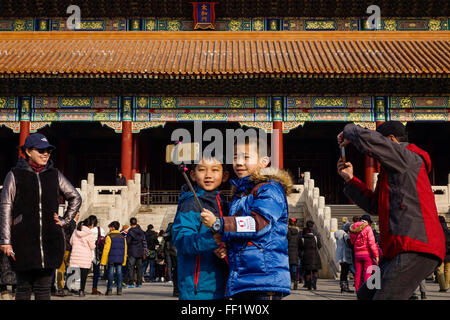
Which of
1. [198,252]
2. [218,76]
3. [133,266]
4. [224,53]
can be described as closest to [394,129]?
[198,252]

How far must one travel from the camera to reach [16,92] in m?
17.4

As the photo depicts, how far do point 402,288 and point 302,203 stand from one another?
1194 cm

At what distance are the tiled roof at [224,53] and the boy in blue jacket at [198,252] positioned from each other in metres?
12.5

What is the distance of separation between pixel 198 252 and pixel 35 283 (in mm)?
1768

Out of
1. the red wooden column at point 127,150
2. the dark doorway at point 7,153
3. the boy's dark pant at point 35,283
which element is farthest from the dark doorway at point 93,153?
the boy's dark pant at point 35,283

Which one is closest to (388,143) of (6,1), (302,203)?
(302,203)

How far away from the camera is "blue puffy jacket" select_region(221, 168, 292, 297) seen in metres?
3.02

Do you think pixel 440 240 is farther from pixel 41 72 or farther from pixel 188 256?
pixel 41 72

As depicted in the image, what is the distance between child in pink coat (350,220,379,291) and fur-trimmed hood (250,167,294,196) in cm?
514

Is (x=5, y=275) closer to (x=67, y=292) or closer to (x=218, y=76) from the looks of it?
(x=67, y=292)

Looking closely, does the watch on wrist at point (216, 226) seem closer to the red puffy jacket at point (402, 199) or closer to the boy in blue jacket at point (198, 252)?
the boy in blue jacket at point (198, 252)

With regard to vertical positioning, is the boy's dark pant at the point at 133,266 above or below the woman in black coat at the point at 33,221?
below

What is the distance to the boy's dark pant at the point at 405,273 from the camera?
120 inches

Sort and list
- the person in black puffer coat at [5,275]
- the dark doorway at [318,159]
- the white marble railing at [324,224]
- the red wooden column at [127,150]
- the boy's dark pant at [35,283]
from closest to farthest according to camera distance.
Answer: the boy's dark pant at [35,283], the person in black puffer coat at [5,275], the white marble railing at [324,224], the red wooden column at [127,150], the dark doorway at [318,159]
